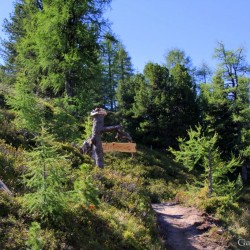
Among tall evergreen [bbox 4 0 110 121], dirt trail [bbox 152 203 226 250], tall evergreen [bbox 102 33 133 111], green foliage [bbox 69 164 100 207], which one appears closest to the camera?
green foliage [bbox 69 164 100 207]

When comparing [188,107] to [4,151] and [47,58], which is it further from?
[4,151]

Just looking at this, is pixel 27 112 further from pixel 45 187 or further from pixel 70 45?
pixel 70 45

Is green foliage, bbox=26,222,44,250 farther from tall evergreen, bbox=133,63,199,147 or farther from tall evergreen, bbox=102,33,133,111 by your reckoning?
tall evergreen, bbox=102,33,133,111

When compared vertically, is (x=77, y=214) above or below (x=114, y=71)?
below

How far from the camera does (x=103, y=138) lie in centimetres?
2928

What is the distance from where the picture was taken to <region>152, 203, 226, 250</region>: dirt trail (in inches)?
411

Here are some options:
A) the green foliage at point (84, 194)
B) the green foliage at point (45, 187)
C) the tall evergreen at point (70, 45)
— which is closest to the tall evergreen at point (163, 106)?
the tall evergreen at point (70, 45)

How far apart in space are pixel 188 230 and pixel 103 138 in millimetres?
18370

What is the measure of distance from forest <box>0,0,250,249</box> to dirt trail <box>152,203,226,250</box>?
664mm

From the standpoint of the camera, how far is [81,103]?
79.0 feet

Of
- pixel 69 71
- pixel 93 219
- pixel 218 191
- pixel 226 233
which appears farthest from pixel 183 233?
pixel 69 71

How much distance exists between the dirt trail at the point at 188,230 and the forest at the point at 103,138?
2.18ft

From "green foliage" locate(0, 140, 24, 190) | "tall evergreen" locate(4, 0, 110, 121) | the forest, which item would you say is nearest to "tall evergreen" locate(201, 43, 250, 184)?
the forest

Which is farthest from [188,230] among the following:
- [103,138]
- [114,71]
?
[114,71]
